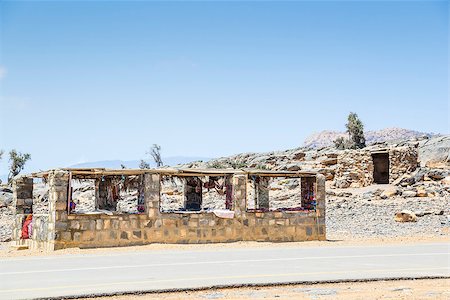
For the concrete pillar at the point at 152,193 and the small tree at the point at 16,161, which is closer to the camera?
the concrete pillar at the point at 152,193

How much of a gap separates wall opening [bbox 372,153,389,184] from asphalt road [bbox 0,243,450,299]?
82.9ft

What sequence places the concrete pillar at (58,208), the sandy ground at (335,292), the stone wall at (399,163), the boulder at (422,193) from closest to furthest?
the sandy ground at (335,292) → the concrete pillar at (58,208) → the boulder at (422,193) → the stone wall at (399,163)

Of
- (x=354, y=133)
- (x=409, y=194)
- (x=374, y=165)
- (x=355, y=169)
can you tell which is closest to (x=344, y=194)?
(x=355, y=169)

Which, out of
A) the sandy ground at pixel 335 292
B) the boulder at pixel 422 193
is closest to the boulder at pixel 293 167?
the boulder at pixel 422 193

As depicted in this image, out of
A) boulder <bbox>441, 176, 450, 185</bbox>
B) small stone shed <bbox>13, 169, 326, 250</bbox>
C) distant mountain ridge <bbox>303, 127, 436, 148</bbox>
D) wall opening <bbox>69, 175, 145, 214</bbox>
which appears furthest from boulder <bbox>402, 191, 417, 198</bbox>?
distant mountain ridge <bbox>303, 127, 436, 148</bbox>

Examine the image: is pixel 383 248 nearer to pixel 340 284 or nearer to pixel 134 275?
pixel 340 284

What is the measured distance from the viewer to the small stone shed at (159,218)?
18.0 meters

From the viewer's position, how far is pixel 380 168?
4262 cm

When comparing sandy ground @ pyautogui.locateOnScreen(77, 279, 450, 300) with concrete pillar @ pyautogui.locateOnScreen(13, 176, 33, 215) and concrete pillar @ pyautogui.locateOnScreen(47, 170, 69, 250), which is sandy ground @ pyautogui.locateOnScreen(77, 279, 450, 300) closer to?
concrete pillar @ pyautogui.locateOnScreen(47, 170, 69, 250)

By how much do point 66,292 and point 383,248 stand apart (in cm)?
1105

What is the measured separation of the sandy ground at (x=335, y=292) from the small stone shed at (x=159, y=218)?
8.75m

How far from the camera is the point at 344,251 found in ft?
55.8

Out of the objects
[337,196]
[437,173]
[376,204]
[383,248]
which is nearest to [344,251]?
[383,248]

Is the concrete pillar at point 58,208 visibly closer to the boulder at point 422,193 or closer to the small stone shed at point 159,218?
the small stone shed at point 159,218
